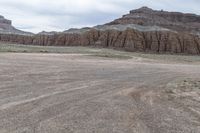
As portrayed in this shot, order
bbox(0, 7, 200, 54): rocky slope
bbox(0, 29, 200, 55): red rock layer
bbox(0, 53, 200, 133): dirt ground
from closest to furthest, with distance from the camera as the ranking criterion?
bbox(0, 53, 200, 133): dirt ground < bbox(0, 29, 200, 55): red rock layer < bbox(0, 7, 200, 54): rocky slope

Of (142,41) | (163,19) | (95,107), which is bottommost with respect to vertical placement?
(95,107)

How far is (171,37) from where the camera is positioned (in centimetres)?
8325

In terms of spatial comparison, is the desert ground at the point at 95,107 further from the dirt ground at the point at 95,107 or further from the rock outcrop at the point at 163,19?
the rock outcrop at the point at 163,19

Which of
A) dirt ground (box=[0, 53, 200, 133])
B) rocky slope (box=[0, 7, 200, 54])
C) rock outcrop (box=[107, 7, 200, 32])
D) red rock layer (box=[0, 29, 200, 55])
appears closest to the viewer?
dirt ground (box=[0, 53, 200, 133])

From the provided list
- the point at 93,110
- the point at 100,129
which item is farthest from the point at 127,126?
A: the point at 93,110

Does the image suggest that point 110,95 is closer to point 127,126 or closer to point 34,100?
point 34,100

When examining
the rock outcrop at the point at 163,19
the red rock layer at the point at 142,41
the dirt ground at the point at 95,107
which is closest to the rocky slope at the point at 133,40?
the red rock layer at the point at 142,41

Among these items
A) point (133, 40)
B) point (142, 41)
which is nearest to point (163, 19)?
point (142, 41)

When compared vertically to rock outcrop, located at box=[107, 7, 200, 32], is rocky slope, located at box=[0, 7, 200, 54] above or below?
below

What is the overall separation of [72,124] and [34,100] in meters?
3.17

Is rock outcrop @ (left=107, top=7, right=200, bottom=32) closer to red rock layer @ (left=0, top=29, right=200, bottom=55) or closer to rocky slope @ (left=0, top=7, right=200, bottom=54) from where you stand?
rocky slope @ (left=0, top=7, right=200, bottom=54)

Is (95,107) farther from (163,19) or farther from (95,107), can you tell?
(163,19)

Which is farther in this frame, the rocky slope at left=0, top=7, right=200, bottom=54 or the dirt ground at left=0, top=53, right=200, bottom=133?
the rocky slope at left=0, top=7, right=200, bottom=54

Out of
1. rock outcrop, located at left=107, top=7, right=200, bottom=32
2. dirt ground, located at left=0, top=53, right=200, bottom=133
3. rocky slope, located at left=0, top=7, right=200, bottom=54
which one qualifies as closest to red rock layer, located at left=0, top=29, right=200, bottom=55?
rocky slope, located at left=0, top=7, right=200, bottom=54
